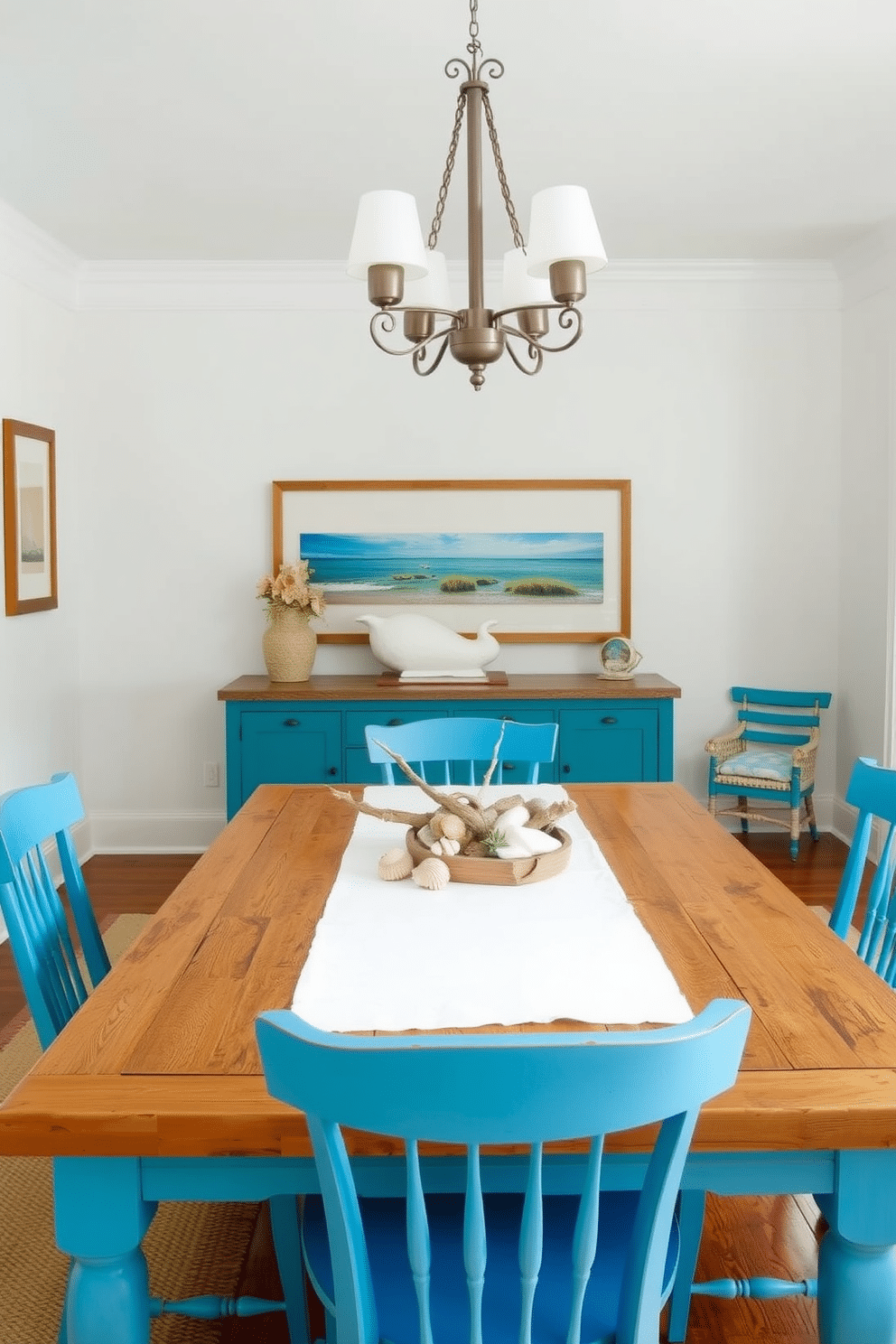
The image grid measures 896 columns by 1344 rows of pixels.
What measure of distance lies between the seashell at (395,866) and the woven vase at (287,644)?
2.85 metres

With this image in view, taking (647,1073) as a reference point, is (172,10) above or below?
above

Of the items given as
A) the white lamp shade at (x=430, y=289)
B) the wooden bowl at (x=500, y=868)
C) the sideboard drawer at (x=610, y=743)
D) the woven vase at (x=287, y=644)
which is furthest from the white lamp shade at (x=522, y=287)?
the woven vase at (x=287, y=644)

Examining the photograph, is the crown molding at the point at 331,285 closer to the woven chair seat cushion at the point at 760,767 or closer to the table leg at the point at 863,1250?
the woven chair seat cushion at the point at 760,767

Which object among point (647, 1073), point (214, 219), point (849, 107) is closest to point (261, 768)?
point (214, 219)

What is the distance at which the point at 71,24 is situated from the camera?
281 cm

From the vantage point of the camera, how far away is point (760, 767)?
5051mm

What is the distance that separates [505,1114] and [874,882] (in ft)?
4.59

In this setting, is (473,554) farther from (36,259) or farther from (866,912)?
(866,912)

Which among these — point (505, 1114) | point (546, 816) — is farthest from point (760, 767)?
point (505, 1114)

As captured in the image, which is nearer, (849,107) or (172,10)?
(172,10)

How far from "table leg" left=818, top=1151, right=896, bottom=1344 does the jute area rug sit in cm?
116

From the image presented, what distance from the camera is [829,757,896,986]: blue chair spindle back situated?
2.12 m

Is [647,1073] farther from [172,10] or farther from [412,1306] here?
[172,10]

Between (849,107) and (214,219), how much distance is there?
7.76ft
